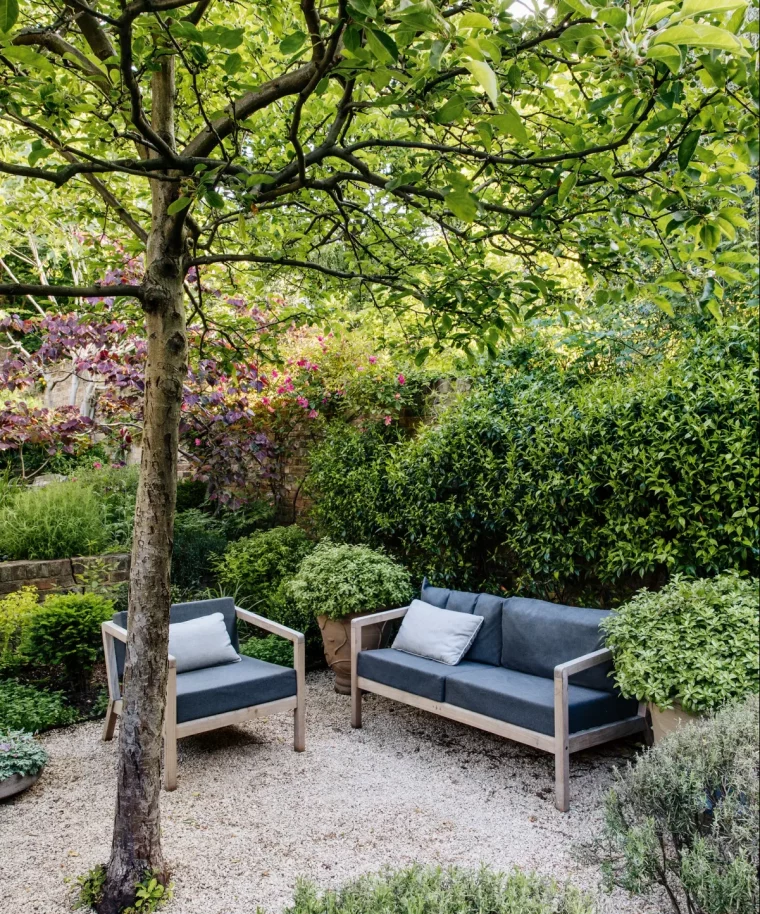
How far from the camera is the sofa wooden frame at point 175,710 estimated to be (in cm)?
396

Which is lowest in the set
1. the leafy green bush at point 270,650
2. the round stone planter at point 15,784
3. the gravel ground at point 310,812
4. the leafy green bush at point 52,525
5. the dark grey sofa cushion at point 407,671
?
the gravel ground at point 310,812

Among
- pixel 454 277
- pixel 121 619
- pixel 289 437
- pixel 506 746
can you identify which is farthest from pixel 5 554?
pixel 454 277

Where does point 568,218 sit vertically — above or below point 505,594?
above

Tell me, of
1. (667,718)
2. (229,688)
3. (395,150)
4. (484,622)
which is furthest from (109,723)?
(395,150)

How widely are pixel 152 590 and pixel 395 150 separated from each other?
265cm

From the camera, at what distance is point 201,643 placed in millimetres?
4637

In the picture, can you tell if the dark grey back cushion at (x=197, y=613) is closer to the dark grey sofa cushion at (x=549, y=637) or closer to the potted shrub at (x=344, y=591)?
the potted shrub at (x=344, y=591)

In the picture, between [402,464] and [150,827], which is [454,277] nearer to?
[150,827]

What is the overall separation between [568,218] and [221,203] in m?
1.33

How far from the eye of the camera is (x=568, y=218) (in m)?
2.65

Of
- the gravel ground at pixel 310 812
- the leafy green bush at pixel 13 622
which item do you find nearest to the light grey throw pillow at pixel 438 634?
the gravel ground at pixel 310 812

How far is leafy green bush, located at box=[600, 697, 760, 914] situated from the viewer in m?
2.00

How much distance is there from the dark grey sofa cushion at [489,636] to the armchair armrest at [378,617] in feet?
1.94

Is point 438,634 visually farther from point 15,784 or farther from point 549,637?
point 15,784
